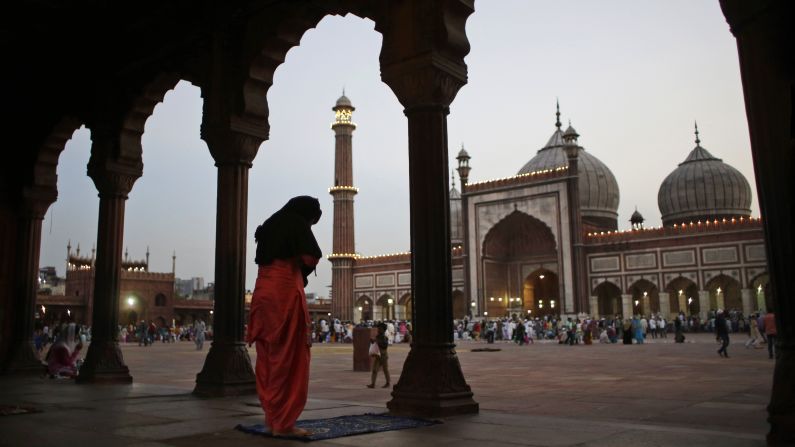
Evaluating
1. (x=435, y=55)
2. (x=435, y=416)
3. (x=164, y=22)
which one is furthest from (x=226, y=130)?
(x=435, y=416)

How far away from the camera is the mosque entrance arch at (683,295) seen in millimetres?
34906

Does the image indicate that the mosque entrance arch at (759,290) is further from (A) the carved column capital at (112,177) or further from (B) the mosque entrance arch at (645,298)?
(A) the carved column capital at (112,177)

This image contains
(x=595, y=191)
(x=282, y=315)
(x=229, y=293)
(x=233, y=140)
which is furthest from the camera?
(x=595, y=191)

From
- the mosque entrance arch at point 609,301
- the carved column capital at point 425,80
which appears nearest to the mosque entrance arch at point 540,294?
the mosque entrance arch at point 609,301

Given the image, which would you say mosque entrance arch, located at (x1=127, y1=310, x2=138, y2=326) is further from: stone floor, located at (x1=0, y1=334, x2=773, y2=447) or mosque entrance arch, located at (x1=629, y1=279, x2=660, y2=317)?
stone floor, located at (x1=0, y1=334, x2=773, y2=447)

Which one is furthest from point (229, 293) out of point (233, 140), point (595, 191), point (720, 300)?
point (595, 191)

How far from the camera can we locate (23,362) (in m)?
9.83

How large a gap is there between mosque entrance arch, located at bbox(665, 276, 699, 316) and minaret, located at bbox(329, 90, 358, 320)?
64.8 ft

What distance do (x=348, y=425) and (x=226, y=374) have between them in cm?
275

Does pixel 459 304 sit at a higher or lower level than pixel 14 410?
higher

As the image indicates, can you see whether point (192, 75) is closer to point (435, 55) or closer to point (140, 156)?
point (140, 156)

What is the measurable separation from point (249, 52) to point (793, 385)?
5972 millimetres

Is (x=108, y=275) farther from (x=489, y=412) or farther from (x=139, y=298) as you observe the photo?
(x=139, y=298)

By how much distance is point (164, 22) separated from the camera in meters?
8.05
